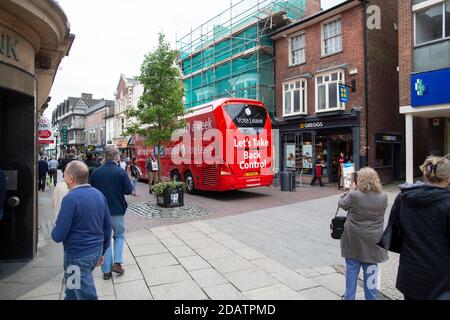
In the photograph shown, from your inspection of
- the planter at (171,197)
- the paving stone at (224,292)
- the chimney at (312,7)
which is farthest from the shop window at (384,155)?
the paving stone at (224,292)

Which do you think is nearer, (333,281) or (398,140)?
(333,281)

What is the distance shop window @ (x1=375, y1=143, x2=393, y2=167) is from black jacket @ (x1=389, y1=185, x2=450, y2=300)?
1570 centimetres

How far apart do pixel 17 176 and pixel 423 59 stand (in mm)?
15250

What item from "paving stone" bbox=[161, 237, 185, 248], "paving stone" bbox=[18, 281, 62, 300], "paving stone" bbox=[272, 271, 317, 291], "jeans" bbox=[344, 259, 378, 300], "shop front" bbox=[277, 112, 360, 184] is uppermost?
"shop front" bbox=[277, 112, 360, 184]

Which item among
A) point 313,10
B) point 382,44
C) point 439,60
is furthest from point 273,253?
point 313,10

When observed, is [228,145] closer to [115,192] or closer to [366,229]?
[115,192]

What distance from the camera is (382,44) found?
17094 millimetres

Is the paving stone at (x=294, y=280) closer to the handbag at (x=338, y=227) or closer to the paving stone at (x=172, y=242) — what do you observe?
the handbag at (x=338, y=227)

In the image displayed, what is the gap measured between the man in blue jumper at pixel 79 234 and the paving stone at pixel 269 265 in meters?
2.62

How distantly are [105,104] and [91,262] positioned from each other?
172 feet

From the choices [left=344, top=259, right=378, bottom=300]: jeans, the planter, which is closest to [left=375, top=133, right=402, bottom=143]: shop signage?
the planter

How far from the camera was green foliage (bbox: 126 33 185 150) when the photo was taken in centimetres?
1073

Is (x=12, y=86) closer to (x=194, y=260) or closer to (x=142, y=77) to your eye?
(x=194, y=260)

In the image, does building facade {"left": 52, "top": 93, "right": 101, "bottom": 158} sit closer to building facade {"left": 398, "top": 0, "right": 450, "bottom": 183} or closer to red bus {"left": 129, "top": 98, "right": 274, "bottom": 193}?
red bus {"left": 129, "top": 98, "right": 274, "bottom": 193}
